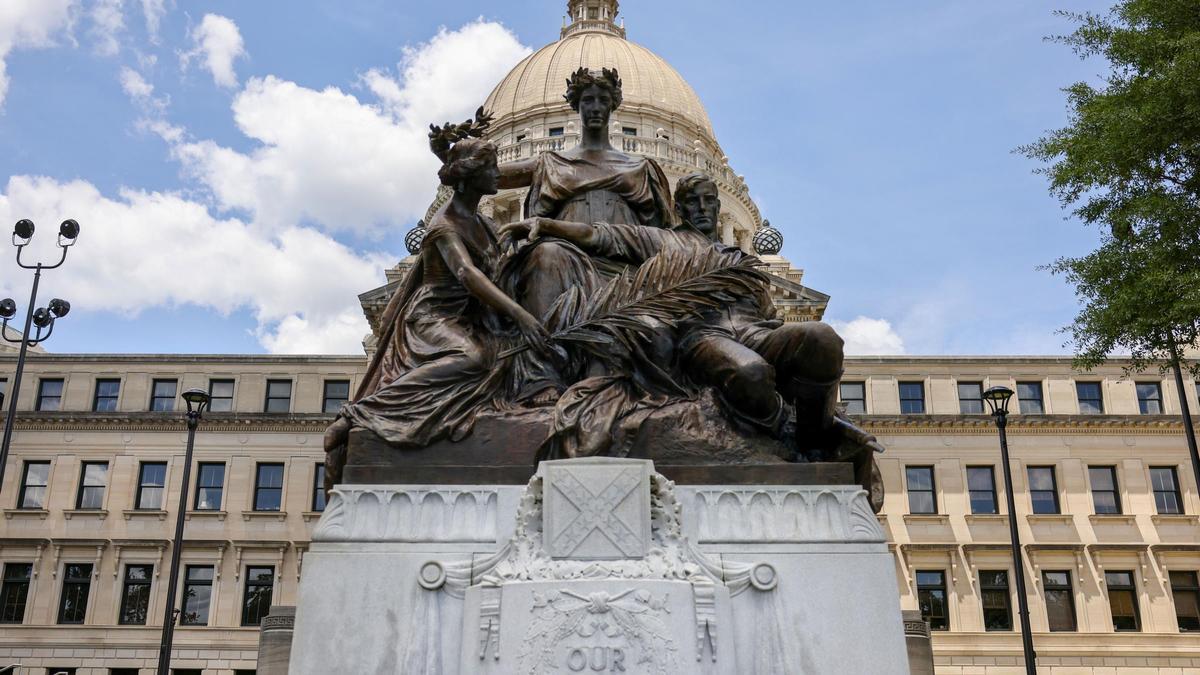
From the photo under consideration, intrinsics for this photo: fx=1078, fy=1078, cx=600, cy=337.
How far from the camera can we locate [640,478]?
19.8ft

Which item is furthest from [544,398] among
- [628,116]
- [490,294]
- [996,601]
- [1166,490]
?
[628,116]

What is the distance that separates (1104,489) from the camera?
48.2 meters

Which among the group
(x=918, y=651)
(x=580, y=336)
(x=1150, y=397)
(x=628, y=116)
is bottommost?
(x=918, y=651)

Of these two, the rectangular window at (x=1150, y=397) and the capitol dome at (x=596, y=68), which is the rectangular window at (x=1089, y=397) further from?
the capitol dome at (x=596, y=68)

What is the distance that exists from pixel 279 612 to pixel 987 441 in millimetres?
39864

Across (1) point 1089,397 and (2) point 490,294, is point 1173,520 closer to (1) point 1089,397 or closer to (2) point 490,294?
(1) point 1089,397

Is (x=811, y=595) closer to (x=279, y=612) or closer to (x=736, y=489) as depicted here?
(x=736, y=489)

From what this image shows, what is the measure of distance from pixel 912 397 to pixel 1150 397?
10799mm

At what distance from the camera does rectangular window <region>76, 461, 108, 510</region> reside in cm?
4909

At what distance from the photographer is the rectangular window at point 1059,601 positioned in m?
45.4

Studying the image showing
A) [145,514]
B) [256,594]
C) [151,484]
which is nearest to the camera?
[256,594]

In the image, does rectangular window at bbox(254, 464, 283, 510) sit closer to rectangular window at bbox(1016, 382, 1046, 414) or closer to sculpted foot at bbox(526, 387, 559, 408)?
rectangular window at bbox(1016, 382, 1046, 414)

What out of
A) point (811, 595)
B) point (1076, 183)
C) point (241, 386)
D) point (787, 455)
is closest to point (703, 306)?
point (787, 455)

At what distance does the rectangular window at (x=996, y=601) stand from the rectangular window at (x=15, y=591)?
41.4m
